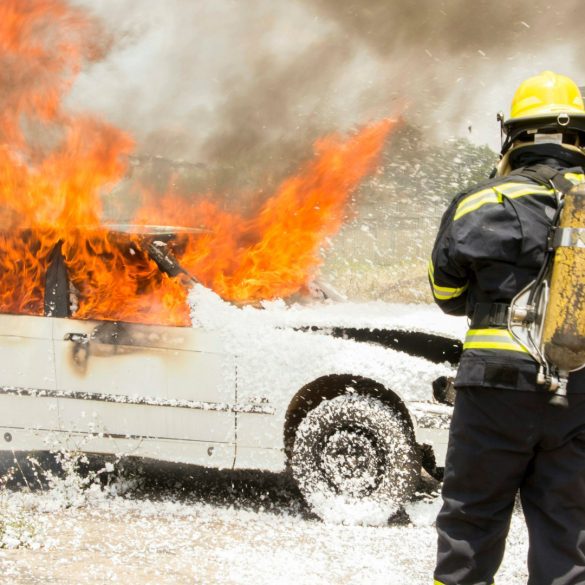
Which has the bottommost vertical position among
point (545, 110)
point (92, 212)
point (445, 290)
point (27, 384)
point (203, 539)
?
point (203, 539)

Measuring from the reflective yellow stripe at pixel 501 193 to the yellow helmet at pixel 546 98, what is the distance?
0.28 metres

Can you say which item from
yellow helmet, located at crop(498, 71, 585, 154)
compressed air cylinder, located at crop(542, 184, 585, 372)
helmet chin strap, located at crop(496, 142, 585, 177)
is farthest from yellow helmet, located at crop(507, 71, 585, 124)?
compressed air cylinder, located at crop(542, 184, 585, 372)

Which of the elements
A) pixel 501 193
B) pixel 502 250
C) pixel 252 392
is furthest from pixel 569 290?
pixel 252 392

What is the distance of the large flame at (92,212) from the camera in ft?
16.4

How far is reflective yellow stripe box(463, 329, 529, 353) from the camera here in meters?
2.64

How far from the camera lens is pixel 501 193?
2625 millimetres

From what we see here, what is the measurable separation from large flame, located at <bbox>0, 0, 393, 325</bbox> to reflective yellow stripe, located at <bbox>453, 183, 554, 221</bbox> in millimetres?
2508

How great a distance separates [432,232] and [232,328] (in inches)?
844

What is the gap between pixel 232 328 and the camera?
184 inches

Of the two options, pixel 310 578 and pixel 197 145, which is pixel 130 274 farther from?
pixel 197 145

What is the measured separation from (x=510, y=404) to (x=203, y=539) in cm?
221

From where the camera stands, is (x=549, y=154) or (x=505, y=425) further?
(x=549, y=154)

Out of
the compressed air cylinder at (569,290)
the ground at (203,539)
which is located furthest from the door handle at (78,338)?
the compressed air cylinder at (569,290)

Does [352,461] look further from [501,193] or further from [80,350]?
[501,193]
